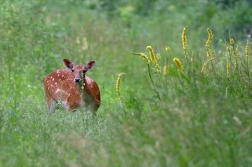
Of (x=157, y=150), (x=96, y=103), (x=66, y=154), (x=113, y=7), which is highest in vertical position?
(x=157, y=150)

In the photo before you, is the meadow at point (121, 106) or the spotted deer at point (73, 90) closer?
the meadow at point (121, 106)

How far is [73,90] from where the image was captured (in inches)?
476

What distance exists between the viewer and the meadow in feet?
22.0

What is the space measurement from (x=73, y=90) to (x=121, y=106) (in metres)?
2.20

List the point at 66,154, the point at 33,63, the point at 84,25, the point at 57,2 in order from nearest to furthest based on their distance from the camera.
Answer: the point at 66,154
the point at 33,63
the point at 84,25
the point at 57,2

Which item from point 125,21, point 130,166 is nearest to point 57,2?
point 125,21

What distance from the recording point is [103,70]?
16906 millimetres

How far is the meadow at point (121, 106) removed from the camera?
671 centimetres

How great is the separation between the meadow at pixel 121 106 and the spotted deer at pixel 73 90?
0.78 ft

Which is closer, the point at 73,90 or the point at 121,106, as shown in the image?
the point at 121,106

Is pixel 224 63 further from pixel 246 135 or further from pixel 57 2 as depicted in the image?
pixel 57 2

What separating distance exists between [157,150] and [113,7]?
1925cm

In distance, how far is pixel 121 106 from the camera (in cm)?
1002

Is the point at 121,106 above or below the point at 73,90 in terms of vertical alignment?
above
